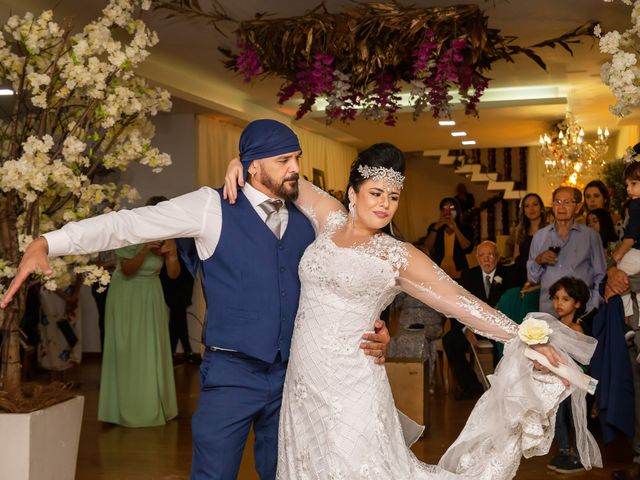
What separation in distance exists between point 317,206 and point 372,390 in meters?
0.79

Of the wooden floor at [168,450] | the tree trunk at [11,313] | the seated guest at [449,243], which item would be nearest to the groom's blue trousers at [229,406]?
the tree trunk at [11,313]

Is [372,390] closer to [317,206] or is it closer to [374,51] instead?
[317,206]

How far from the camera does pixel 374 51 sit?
5613mm

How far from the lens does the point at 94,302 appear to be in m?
10.3

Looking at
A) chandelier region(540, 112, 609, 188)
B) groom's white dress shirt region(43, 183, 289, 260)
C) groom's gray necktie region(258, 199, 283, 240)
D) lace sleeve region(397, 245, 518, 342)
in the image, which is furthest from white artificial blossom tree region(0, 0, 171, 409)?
chandelier region(540, 112, 609, 188)

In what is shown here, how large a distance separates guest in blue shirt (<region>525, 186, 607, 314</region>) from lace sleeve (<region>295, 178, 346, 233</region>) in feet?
10.3

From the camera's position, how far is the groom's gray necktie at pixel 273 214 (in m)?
3.29

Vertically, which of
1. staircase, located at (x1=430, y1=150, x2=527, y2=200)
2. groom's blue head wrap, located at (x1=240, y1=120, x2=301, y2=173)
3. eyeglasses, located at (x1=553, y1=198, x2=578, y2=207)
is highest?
staircase, located at (x1=430, y1=150, x2=527, y2=200)

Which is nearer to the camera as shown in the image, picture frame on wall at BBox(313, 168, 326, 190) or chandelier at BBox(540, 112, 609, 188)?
chandelier at BBox(540, 112, 609, 188)

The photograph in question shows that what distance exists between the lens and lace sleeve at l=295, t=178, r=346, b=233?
3.40m

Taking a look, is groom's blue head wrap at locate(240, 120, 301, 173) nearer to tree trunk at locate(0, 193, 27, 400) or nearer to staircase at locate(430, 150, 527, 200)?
tree trunk at locate(0, 193, 27, 400)

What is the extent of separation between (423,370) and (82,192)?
2.96m

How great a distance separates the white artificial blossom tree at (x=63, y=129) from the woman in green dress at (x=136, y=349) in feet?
8.22

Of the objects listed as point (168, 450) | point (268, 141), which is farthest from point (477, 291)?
point (268, 141)
